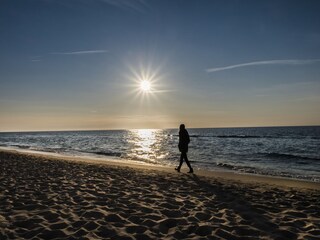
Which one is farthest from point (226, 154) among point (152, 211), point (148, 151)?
point (152, 211)

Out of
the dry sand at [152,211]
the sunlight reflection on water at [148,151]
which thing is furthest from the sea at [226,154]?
the dry sand at [152,211]

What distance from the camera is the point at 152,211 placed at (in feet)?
21.7

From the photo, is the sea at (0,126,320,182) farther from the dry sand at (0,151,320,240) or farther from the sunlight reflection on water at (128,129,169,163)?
the dry sand at (0,151,320,240)

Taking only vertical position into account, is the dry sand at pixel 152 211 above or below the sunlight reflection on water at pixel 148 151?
above

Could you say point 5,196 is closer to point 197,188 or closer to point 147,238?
point 147,238

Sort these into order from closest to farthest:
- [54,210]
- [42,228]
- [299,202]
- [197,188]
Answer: [42,228] < [54,210] < [299,202] < [197,188]

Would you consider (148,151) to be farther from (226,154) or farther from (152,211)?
(152,211)

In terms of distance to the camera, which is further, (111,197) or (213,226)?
(111,197)

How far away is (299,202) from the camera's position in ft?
25.5

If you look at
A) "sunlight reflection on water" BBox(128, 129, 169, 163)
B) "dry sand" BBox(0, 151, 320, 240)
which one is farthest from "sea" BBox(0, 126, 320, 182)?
"dry sand" BBox(0, 151, 320, 240)

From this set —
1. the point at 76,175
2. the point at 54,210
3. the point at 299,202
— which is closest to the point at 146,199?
the point at 54,210

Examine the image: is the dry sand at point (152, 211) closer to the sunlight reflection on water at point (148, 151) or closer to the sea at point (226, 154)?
the sea at point (226, 154)

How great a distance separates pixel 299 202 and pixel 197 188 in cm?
309

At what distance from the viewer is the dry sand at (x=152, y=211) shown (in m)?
5.27
